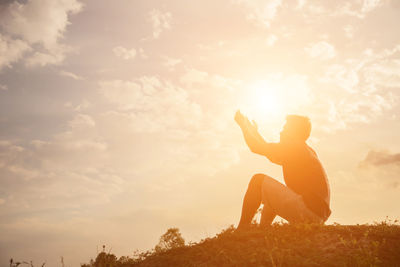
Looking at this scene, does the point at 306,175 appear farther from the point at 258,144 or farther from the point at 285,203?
the point at 258,144

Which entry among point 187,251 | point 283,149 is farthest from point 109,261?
point 283,149

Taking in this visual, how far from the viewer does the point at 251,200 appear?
25.6ft

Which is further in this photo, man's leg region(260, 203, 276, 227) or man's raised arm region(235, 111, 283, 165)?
man's leg region(260, 203, 276, 227)

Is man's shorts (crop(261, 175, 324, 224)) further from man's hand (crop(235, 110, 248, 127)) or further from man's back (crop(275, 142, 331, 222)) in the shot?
man's hand (crop(235, 110, 248, 127))

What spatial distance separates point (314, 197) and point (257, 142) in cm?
170

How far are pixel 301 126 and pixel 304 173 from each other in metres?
1.20

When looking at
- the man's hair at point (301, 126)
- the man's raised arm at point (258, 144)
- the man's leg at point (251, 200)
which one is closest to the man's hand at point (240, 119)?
the man's raised arm at point (258, 144)

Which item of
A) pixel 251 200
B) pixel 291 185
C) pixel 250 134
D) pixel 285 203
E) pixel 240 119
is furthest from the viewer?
pixel 240 119

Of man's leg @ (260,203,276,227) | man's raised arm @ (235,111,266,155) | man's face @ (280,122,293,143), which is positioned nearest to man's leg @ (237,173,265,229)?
man's leg @ (260,203,276,227)

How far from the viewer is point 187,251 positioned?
7.71m

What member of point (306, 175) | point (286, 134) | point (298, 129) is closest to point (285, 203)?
point (306, 175)

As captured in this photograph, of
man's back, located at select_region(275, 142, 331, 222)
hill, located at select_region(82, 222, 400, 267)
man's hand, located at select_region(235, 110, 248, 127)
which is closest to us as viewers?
hill, located at select_region(82, 222, 400, 267)

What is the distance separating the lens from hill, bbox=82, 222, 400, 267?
20.7ft

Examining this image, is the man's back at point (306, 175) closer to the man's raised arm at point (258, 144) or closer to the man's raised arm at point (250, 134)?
the man's raised arm at point (258, 144)
